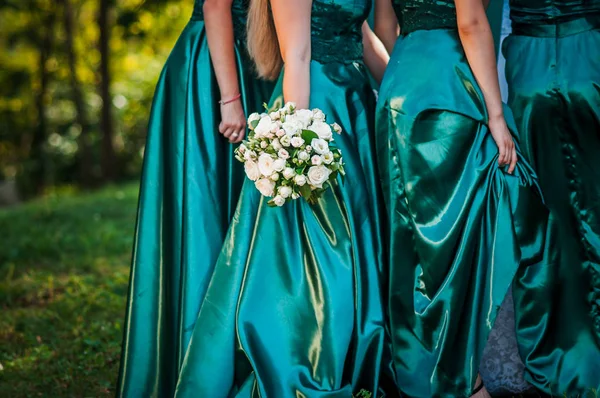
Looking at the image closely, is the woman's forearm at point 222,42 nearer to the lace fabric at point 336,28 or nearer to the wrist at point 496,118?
the lace fabric at point 336,28

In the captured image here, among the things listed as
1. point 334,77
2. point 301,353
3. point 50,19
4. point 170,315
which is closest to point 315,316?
point 301,353

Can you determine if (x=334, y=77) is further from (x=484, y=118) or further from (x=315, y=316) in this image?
(x=315, y=316)

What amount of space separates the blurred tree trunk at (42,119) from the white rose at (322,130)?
13086mm

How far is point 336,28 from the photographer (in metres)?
3.45

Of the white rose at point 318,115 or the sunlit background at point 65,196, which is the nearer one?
the white rose at point 318,115

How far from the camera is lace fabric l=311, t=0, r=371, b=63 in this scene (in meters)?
3.40

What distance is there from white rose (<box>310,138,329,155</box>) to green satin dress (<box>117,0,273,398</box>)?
85 centimetres

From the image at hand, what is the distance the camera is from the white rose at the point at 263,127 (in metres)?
3.08

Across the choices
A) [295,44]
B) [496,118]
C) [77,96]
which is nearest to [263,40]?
[295,44]

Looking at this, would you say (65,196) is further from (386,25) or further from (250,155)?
(250,155)

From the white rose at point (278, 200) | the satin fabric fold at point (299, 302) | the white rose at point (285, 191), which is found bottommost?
the satin fabric fold at point (299, 302)

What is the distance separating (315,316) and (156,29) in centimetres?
1183

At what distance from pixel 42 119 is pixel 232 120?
13.4 m

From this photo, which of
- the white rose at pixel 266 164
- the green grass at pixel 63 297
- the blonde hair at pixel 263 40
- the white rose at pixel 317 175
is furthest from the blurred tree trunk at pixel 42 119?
the white rose at pixel 317 175
